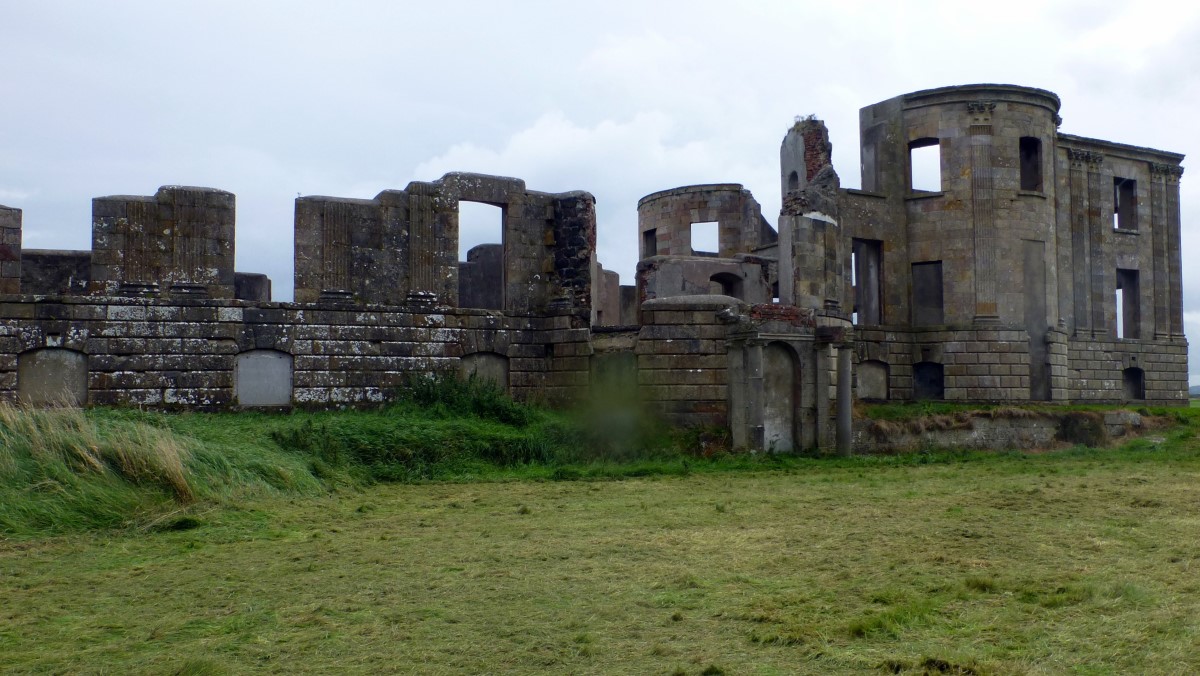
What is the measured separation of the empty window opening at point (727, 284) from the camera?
28031 millimetres

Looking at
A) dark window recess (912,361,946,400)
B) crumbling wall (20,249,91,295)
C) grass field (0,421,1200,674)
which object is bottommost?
grass field (0,421,1200,674)

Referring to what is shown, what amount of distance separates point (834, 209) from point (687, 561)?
17.3 metres

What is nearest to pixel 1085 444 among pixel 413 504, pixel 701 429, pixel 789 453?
pixel 789 453

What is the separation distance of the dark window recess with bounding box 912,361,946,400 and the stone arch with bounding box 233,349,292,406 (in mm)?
18009

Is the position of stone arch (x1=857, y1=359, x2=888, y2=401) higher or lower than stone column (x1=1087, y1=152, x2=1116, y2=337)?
lower

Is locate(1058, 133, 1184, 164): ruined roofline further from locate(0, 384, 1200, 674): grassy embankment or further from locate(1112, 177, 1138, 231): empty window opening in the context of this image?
locate(0, 384, 1200, 674): grassy embankment

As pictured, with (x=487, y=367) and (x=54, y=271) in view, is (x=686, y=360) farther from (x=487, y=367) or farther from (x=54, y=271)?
(x=54, y=271)

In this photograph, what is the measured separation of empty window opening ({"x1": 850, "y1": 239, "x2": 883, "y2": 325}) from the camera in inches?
1160

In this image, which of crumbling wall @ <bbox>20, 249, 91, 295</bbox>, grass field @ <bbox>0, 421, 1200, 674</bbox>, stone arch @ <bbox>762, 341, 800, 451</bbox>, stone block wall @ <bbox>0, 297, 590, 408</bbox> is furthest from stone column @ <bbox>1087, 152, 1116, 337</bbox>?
crumbling wall @ <bbox>20, 249, 91, 295</bbox>

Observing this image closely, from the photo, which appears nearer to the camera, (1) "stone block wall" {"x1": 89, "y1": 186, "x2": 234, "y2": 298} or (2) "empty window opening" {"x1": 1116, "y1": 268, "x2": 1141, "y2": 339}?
(1) "stone block wall" {"x1": 89, "y1": 186, "x2": 234, "y2": 298}

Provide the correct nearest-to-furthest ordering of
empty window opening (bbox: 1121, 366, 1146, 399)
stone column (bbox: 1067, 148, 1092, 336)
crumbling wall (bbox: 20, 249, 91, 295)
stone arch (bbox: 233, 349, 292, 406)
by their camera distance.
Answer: stone arch (bbox: 233, 349, 292, 406) → crumbling wall (bbox: 20, 249, 91, 295) → stone column (bbox: 1067, 148, 1092, 336) → empty window opening (bbox: 1121, 366, 1146, 399)

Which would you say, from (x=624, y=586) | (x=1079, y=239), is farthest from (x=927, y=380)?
(x=624, y=586)

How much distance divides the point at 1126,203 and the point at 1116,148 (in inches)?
91.0

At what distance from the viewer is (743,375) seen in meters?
17.8
